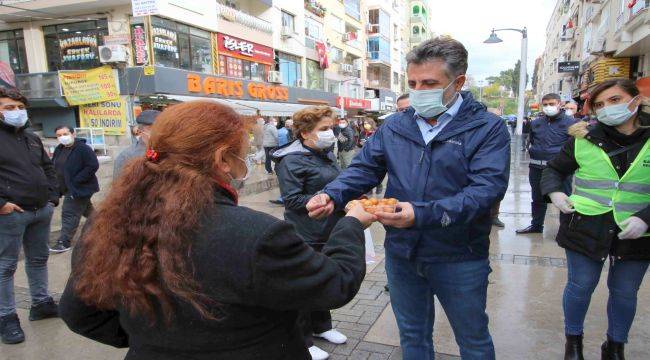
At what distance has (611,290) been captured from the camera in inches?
113

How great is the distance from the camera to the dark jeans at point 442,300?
2258 millimetres

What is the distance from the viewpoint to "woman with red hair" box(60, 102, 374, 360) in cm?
126

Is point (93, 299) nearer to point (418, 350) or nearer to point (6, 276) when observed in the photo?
point (418, 350)

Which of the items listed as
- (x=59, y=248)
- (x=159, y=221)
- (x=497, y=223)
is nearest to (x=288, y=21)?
(x=497, y=223)

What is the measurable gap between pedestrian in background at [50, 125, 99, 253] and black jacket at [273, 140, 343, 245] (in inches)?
158

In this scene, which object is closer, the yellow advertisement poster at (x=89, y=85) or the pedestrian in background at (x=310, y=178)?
the pedestrian in background at (x=310, y=178)

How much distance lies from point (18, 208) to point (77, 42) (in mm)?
17251

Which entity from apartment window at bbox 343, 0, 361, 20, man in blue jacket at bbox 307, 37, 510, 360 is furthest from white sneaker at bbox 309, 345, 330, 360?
apartment window at bbox 343, 0, 361, 20

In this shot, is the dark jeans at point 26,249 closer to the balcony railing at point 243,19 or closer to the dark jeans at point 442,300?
the dark jeans at point 442,300

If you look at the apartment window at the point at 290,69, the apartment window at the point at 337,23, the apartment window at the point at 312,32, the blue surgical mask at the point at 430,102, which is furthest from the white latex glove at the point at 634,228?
the apartment window at the point at 337,23

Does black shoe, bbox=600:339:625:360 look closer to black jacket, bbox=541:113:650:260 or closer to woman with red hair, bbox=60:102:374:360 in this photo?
black jacket, bbox=541:113:650:260

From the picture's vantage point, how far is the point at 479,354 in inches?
90.0

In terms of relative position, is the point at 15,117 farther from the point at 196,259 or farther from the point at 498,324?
the point at 498,324

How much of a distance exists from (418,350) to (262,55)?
23806 millimetres
